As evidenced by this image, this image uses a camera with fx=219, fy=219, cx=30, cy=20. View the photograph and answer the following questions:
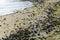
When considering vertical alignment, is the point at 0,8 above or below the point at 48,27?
below

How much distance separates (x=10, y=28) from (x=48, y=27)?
5717mm

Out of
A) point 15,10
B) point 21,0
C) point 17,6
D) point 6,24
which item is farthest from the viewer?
point 21,0

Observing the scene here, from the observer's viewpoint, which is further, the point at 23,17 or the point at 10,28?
the point at 23,17

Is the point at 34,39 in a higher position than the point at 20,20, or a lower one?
higher

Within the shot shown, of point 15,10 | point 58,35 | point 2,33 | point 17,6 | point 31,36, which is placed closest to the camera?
point 58,35

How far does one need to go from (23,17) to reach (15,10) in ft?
8.99

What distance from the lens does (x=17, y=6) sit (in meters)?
17.8

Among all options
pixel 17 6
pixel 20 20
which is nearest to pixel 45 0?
pixel 17 6

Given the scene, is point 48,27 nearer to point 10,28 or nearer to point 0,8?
point 10,28

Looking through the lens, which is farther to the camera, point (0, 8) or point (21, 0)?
point (21, 0)

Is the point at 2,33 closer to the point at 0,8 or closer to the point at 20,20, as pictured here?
the point at 20,20

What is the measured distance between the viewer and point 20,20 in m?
13.5

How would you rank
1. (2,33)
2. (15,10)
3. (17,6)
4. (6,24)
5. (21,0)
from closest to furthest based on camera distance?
(2,33)
(6,24)
(15,10)
(17,6)
(21,0)

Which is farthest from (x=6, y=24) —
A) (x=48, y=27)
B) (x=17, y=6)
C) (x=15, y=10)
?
(x=48, y=27)
